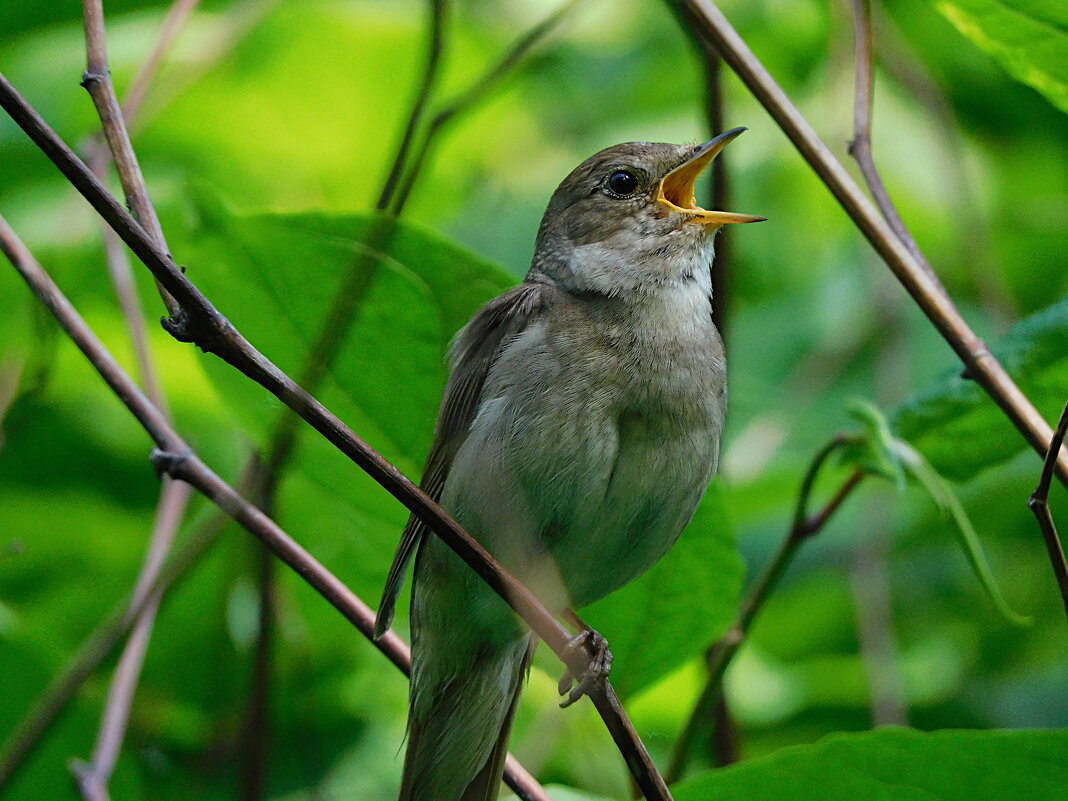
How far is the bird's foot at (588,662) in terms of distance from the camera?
2.06m

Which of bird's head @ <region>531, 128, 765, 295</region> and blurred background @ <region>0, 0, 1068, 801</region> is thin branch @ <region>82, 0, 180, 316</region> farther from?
bird's head @ <region>531, 128, 765, 295</region>

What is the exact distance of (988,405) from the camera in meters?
2.21

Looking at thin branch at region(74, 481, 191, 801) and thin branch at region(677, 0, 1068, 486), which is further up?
thin branch at region(677, 0, 1068, 486)

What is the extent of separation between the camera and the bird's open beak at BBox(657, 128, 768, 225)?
2.59m

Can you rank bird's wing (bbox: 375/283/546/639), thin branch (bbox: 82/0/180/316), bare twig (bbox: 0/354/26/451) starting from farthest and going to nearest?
bare twig (bbox: 0/354/26/451) → bird's wing (bbox: 375/283/546/639) → thin branch (bbox: 82/0/180/316)

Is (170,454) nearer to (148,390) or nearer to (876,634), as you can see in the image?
(148,390)

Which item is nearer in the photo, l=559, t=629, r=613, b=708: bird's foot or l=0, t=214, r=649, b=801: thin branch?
l=0, t=214, r=649, b=801: thin branch

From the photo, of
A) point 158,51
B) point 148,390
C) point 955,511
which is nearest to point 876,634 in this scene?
point 955,511

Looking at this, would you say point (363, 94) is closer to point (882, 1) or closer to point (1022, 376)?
point (882, 1)

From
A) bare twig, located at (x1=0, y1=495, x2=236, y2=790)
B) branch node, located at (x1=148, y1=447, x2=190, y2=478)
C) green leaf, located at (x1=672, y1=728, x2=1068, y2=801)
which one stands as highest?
branch node, located at (x1=148, y1=447, x2=190, y2=478)

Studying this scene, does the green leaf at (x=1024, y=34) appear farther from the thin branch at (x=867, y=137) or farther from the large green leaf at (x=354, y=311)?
the large green leaf at (x=354, y=311)

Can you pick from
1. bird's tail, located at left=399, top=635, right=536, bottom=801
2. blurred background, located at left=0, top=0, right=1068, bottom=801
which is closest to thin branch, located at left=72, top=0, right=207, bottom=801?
blurred background, located at left=0, top=0, right=1068, bottom=801

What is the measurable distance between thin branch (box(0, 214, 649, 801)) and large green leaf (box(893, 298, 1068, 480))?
797 millimetres

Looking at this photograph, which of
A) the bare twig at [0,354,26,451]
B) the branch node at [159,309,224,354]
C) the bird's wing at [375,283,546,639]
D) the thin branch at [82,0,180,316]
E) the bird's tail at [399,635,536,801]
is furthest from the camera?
the bare twig at [0,354,26,451]
